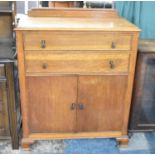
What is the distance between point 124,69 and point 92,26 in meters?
0.35

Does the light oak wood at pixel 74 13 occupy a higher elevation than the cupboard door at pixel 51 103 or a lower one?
higher

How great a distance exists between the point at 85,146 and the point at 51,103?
44 cm

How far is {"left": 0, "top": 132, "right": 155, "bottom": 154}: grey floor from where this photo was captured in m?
1.73

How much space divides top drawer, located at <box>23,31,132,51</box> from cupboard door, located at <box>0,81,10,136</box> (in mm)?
325

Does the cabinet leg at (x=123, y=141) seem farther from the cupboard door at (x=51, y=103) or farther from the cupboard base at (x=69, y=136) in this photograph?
the cupboard door at (x=51, y=103)

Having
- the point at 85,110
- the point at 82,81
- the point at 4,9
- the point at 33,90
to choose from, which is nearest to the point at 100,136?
the point at 85,110

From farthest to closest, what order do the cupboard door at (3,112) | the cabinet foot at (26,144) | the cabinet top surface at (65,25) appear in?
the cabinet foot at (26,144) → the cupboard door at (3,112) → the cabinet top surface at (65,25)

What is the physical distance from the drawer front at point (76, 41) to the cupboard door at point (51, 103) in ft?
0.70

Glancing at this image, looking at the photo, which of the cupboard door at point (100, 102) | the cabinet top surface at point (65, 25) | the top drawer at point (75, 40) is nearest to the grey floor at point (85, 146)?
the cupboard door at point (100, 102)

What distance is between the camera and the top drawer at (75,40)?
4.62ft

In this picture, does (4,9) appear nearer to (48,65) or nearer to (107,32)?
(48,65)

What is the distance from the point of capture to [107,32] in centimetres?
143

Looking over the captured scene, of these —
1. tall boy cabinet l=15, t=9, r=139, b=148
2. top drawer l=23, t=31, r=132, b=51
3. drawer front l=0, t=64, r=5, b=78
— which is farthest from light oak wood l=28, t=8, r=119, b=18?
drawer front l=0, t=64, r=5, b=78

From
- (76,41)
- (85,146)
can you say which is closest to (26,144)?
(85,146)
